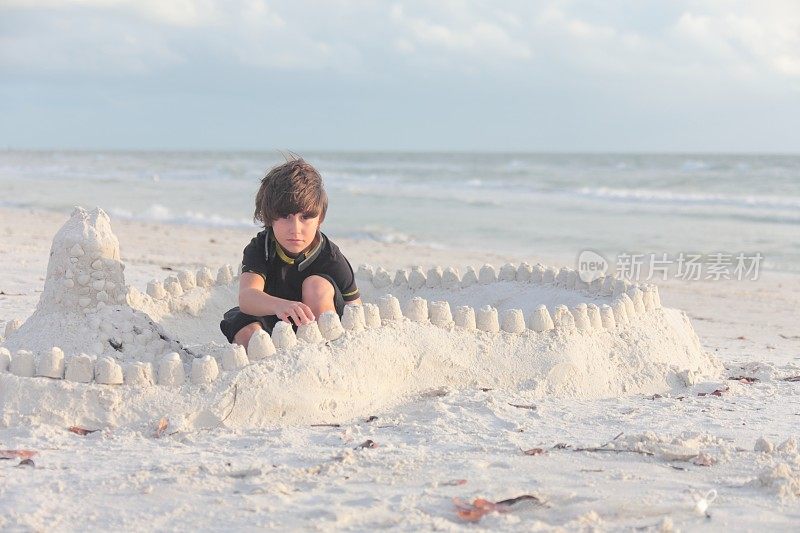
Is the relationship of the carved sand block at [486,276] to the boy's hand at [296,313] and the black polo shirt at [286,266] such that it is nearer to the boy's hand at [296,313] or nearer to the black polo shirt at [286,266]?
the black polo shirt at [286,266]

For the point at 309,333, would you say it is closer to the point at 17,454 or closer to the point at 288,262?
the point at 288,262

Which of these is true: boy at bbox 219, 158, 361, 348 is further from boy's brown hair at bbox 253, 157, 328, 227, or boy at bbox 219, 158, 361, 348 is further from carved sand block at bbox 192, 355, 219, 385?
carved sand block at bbox 192, 355, 219, 385

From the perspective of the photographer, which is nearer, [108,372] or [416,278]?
[108,372]

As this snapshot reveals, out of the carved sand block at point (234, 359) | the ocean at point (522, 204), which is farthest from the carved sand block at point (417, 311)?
the ocean at point (522, 204)

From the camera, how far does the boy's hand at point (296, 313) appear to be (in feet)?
12.7

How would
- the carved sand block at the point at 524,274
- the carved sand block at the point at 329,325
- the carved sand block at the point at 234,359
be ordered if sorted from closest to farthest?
1. the carved sand block at the point at 234,359
2. the carved sand block at the point at 329,325
3. the carved sand block at the point at 524,274

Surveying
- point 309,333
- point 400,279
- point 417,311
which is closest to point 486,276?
point 400,279

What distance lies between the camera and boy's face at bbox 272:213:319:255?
14.2 feet

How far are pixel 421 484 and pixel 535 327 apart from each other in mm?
1642

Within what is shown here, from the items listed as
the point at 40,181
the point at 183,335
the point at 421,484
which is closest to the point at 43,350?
the point at 183,335

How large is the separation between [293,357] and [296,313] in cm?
29

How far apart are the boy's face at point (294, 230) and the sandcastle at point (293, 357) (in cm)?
58

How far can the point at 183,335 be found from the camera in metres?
5.11

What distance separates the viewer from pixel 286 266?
4.48 metres
